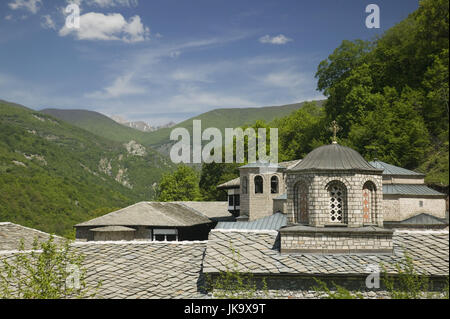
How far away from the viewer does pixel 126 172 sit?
142125 mm

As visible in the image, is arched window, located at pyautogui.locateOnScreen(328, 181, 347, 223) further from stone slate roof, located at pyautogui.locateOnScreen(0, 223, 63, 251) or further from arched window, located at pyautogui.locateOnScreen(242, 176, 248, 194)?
arched window, located at pyautogui.locateOnScreen(242, 176, 248, 194)

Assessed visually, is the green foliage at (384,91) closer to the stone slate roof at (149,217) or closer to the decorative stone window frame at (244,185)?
the decorative stone window frame at (244,185)

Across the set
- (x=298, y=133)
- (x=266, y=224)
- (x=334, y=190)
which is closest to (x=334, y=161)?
(x=334, y=190)

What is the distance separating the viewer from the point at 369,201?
47.3 feet

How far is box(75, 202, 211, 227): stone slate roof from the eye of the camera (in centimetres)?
2994

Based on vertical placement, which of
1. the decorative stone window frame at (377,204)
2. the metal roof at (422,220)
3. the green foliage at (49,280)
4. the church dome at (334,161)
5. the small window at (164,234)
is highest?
the church dome at (334,161)

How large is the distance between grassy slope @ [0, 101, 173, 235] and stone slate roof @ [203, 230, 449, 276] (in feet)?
142

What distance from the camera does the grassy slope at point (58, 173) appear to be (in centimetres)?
6384

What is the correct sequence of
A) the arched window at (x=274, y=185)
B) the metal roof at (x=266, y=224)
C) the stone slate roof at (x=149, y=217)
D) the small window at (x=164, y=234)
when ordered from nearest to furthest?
the metal roof at (x=266, y=224) → the stone slate roof at (x=149, y=217) → the small window at (x=164, y=234) → the arched window at (x=274, y=185)

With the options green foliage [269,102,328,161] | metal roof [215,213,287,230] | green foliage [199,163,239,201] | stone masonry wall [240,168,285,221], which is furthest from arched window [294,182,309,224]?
green foliage [199,163,239,201]

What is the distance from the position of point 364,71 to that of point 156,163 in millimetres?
125402

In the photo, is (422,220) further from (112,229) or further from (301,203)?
(112,229)

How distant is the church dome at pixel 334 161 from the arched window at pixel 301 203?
704 millimetres

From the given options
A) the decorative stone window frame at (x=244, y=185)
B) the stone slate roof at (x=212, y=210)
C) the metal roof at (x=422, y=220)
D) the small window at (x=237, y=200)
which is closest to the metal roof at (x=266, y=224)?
the decorative stone window frame at (x=244, y=185)
